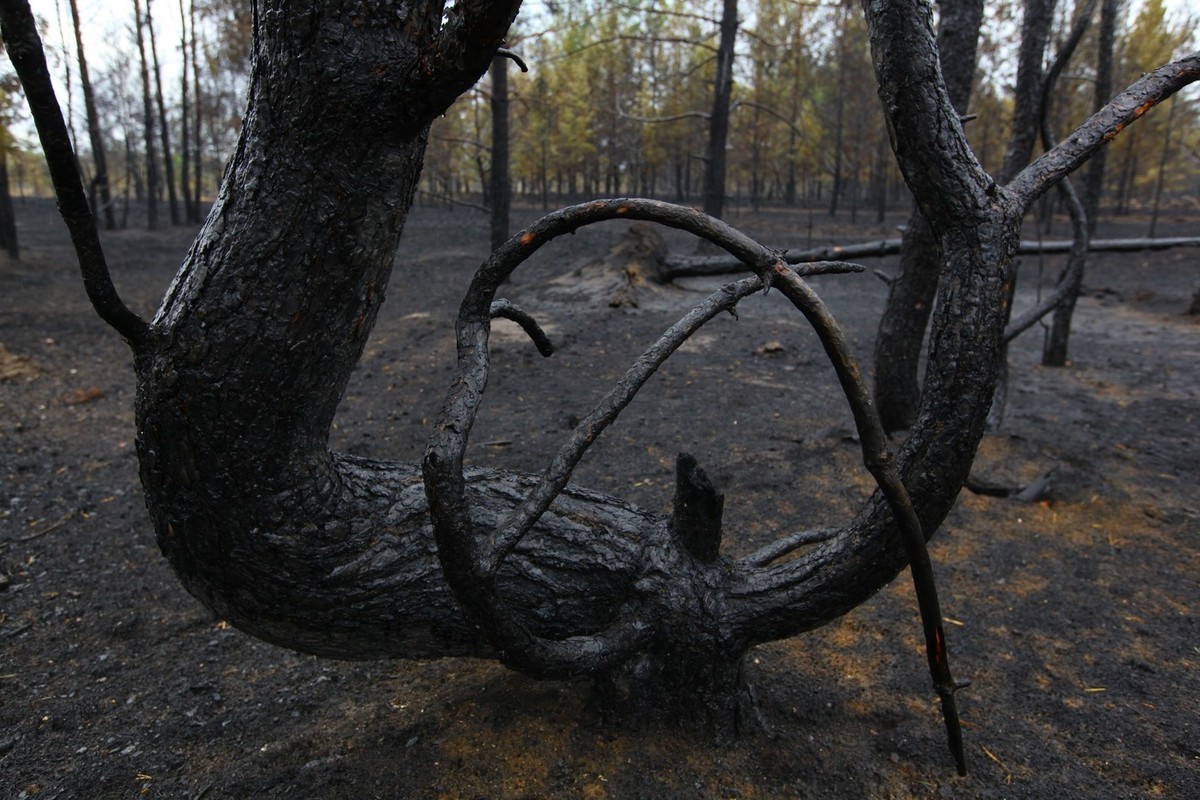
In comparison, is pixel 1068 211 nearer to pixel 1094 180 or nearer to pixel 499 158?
pixel 1094 180

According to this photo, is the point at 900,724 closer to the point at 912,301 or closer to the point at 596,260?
the point at 912,301

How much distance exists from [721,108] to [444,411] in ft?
43.7

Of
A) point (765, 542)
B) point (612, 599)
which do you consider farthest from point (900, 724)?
point (765, 542)

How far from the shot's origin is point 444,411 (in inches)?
67.9

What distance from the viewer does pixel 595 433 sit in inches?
68.4

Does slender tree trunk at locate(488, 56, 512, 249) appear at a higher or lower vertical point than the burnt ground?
higher

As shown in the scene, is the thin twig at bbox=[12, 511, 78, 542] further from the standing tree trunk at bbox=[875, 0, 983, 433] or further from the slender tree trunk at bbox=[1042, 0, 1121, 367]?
the slender tree trunk at bbox=[1042, 0, 1121, 367]

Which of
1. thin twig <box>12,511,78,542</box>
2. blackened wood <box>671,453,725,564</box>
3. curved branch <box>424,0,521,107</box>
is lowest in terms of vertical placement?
thin twig <box>12,511,78,542</box>

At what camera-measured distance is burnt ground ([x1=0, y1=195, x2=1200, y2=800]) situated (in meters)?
2.27

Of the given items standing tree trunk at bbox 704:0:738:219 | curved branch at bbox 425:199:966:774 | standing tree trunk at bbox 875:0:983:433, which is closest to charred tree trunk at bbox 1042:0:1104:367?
standing tree trunk at bbox 875:0:983:433

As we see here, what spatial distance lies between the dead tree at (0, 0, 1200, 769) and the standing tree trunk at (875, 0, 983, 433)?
319cm

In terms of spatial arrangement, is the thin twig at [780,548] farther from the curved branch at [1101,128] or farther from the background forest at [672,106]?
the background forest at [672,106]

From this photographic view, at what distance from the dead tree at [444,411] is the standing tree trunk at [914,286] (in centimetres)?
319

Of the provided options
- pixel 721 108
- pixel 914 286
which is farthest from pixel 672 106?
pixel 914 286
